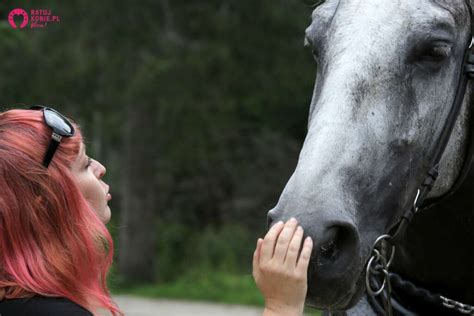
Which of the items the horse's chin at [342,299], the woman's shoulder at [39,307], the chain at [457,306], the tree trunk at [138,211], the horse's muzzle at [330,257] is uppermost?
the woman's shoulder at [39,307]

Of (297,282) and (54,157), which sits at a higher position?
(54,157)

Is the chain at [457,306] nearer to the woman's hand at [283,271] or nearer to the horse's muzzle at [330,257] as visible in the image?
the horse's muzzle at [330,257]

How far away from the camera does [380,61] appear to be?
8.71 feet

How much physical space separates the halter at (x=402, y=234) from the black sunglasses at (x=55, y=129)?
94 cm

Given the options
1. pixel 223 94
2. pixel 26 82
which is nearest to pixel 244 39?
pixel 223 94

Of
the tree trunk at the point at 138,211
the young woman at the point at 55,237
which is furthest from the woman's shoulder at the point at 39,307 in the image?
the tree trunk at the point at 138,211

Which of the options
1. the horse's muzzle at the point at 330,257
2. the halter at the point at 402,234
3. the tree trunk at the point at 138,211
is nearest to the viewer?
the horse's muzzle at the point at 330,257

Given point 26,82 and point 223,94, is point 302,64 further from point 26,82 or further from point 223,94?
point 26,82

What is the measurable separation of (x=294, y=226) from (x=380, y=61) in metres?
0.64

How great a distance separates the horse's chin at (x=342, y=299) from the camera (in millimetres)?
2465

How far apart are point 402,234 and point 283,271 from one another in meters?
0.62

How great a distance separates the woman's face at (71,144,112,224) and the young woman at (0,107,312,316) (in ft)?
0.14

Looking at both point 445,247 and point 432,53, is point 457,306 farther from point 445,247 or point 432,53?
point 432,53

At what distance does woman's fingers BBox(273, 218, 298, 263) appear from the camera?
2236 mm
